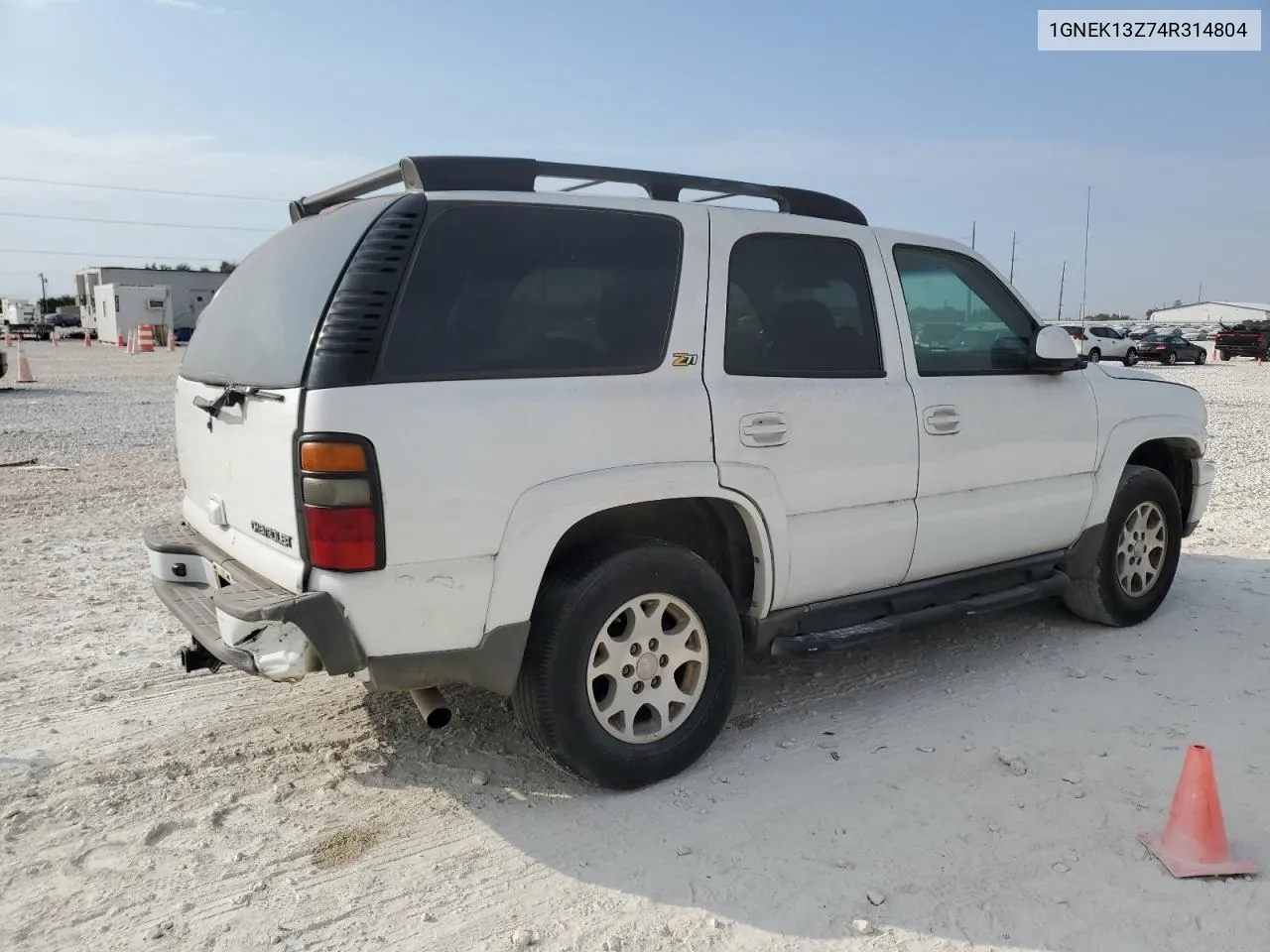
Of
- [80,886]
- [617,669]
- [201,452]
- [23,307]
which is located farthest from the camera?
[23,307]

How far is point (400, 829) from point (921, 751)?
1937mm

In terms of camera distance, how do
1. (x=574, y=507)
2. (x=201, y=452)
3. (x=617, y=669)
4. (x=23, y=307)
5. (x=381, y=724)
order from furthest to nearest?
(x=23, y=307) < (x=381, y=724) < (x=201, y=452) < (x=617, y=669) < (x=574, y=507)

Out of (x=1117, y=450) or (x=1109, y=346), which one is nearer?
(x=1117, y=450)

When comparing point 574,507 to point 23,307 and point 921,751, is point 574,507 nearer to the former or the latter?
point 921,751

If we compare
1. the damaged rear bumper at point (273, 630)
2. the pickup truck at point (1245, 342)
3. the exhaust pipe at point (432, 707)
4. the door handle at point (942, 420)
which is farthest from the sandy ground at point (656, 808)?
the pickup truck at point (1245, 342)

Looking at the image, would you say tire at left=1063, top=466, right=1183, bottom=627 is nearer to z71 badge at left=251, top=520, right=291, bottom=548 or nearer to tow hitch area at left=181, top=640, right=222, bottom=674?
z71 badge at left=251, top=520, right=291, bottom=548

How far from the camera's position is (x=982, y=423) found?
430 centimetres

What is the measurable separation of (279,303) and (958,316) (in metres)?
2.85

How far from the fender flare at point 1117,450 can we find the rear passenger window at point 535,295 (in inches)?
103

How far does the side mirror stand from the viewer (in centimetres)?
442

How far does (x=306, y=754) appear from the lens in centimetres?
372

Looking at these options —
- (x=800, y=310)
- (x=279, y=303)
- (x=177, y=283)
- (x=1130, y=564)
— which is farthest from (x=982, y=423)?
(x=177, y=283)

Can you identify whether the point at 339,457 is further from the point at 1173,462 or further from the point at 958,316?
the point at 1173,462

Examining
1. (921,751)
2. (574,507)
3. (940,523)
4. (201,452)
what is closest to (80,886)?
(201,452)
